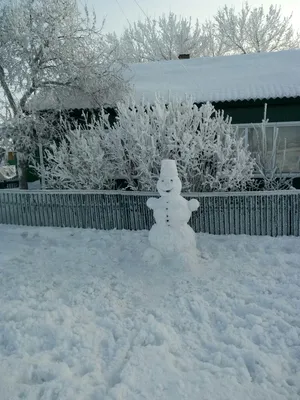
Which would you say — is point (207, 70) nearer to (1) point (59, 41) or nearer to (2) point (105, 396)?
(1) point (59, 41)

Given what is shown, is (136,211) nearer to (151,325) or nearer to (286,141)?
(151,325)

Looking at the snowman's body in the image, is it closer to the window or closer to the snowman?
the snowman

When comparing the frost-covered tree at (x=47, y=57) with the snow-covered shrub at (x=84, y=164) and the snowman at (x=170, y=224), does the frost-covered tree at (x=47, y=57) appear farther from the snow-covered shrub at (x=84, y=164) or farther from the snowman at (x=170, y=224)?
the snowman at (x=170, y=224)

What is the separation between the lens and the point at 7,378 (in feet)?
10.8

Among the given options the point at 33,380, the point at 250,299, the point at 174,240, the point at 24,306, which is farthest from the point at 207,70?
the point at 33,380

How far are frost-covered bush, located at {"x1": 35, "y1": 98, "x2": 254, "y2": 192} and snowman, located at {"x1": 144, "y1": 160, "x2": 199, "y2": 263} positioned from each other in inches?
68.1

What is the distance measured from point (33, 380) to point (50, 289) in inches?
75.8

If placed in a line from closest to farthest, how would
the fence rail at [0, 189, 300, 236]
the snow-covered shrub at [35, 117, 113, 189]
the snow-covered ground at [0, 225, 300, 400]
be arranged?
the snow-covered ground at [0, 225, 300, 400] < the fence rail at [0, 189, 300, 236] < the snow-covered shrub at [35, 117, 113, 189]

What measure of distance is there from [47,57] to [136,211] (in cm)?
544

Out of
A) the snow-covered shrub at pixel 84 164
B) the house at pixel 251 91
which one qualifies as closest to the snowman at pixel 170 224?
the snow-covered shrub at pixel 84 164

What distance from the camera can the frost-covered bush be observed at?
25.1 ft

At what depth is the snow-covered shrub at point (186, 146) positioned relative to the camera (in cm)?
761

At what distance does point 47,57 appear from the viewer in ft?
33.0

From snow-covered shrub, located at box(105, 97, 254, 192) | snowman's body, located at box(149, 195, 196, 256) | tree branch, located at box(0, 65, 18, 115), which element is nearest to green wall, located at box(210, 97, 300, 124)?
snow-covered shrub, located at box(105, 97, 254, 192)
